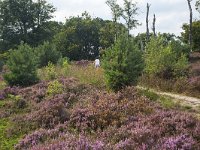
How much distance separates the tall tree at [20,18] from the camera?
69.2 metres

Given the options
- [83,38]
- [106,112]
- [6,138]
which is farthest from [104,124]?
[83,38]

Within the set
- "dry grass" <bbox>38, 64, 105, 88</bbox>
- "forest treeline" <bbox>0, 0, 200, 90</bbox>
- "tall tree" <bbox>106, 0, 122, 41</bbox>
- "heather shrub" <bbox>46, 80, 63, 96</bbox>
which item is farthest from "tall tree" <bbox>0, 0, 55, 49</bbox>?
"heather shrub" <bbox>46, 80, 63, 96</bbox>

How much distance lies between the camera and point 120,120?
1254 cm

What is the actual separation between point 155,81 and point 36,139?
10.8 metres

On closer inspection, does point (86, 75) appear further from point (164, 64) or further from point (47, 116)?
point (47, 116)

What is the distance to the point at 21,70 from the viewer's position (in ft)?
73.1

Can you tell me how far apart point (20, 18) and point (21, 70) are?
166 feet

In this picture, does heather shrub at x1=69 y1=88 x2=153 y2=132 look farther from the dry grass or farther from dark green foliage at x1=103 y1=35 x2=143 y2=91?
the dry grass

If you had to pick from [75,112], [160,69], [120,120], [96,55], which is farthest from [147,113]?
[96,55]

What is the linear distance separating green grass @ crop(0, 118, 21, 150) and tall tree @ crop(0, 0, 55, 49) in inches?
2161

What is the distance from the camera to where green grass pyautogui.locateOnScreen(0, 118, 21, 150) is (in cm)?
1213

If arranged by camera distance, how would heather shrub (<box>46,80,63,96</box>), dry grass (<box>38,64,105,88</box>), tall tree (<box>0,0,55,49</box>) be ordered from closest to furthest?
heather shrub (<box>46,80,63,96</box>), dry grass (<box>38,64,105,88</box>), tall tree (<box>0,0,55,49</box>)

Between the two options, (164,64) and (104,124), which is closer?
(104,124)

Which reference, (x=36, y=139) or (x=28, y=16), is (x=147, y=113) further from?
(x=28, y=16)
